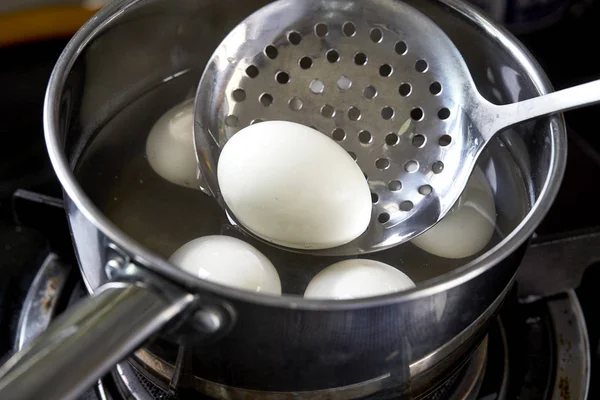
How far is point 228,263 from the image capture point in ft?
1.73

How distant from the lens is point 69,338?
0.37 m

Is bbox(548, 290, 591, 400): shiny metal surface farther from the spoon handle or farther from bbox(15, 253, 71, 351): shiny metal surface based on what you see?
bbox(15, 253, 71, 351): shiny metal surface

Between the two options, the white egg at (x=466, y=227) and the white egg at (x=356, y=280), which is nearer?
the white egg at (x=356, y=280)

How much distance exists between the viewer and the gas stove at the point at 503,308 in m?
0.58

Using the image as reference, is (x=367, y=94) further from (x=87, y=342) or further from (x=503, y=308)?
(x=87, y=342)

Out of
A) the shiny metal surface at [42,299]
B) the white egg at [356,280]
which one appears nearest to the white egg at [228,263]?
the white egg at [356,280]

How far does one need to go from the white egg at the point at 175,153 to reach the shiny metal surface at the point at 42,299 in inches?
5.5

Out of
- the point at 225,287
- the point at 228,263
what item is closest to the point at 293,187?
the point at 228,263

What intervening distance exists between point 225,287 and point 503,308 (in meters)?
0.36

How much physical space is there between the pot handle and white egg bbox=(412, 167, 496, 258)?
12.9 inches

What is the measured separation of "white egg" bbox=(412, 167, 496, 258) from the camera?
24.9 inches

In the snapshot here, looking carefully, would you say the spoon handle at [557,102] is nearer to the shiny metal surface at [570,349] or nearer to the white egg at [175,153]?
the shiny metal surface at [570,349]

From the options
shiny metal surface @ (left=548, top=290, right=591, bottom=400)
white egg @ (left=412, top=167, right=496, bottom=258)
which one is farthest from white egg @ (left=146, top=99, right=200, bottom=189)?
shiny metal surface @ (left=548, top=290, right=591, bottom=400)

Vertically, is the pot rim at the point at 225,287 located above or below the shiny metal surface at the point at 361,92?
below
